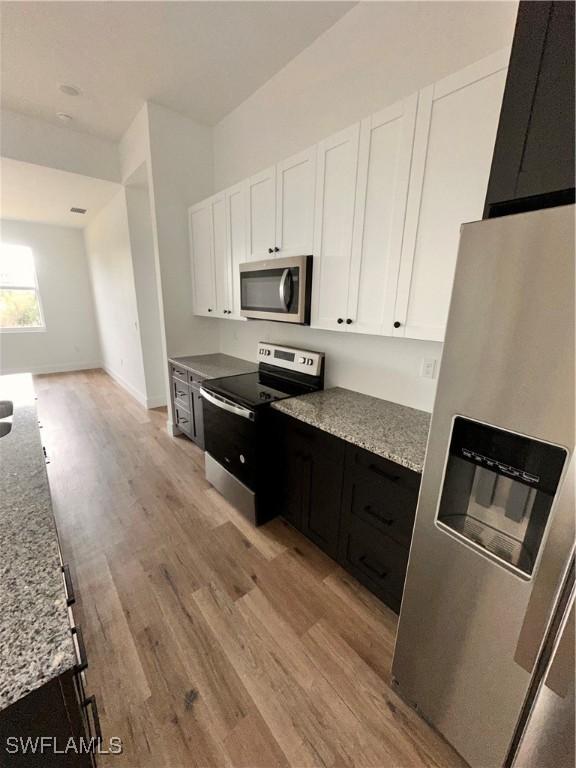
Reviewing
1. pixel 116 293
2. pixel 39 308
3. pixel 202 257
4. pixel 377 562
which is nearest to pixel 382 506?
pixel 377 562

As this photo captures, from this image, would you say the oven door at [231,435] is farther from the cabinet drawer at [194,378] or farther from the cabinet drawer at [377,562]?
the cabinet drawer at [377,562]

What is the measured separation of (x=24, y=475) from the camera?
1055 mm

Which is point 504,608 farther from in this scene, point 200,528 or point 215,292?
point 215,292

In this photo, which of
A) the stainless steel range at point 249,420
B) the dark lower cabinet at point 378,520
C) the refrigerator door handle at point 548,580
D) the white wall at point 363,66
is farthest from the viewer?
the stainless steel range at point 249,420

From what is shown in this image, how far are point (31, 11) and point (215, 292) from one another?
1.97 metres

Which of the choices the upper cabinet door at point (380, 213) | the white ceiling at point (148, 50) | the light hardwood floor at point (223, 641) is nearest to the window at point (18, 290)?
the white ceiling at point (148, 50)

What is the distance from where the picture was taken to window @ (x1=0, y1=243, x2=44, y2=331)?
5.47 metres

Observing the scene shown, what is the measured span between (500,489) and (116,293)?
5360mm

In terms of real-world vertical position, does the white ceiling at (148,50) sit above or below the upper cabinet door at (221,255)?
above

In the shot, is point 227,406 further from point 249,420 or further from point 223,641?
point 223,641

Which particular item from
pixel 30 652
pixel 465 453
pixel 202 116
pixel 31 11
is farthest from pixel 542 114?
pixel 202 116

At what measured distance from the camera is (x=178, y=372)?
3156 mm

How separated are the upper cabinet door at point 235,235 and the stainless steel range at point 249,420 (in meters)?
0.54

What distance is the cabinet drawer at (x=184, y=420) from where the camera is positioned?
3.10 metres
